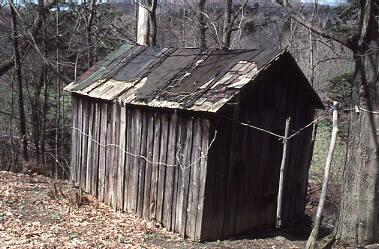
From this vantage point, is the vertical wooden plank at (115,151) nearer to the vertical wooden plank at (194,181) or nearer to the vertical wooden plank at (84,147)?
the vertical wooden plank at (84,147)

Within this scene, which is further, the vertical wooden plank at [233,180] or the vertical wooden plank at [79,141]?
the vertical wooden plank at [79,141]

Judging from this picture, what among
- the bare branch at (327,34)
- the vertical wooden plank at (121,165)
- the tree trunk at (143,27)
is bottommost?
the vertical wooden plank at (121,165)

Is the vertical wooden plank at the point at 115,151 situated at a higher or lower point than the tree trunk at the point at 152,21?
lower

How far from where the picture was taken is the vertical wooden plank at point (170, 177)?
27.4 ft

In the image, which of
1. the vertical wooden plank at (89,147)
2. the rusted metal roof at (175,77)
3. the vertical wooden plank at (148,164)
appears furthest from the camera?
the vertical wooden plank at (89,147)

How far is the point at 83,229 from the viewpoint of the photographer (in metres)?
8.38

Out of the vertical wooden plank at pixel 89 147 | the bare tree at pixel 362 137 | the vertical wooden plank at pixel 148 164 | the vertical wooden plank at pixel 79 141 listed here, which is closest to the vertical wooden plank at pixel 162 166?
the vertical wooden plank at pixel 148 164

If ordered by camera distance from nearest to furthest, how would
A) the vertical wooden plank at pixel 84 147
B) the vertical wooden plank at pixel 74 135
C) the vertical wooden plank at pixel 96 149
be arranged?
the vertical wooden plank at pixel 96 149
the vertical wooden plank at pixel 84 147
the vertical wooden plank at pixel 74 135

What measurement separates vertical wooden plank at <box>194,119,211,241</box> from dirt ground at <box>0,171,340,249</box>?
11.7 inches

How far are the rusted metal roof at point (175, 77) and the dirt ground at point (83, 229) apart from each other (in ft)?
7.92

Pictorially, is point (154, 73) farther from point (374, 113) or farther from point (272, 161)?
point (374, 113)

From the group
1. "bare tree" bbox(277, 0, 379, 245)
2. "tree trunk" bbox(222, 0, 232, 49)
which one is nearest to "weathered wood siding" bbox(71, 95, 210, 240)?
"bare tree" bbox(277, 0, 379, 245)

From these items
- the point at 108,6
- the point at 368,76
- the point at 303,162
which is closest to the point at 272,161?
the point at 303,162

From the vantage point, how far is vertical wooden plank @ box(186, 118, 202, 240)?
789 centimetres
